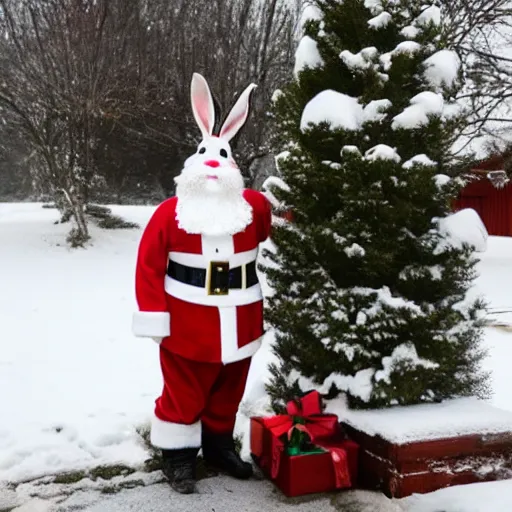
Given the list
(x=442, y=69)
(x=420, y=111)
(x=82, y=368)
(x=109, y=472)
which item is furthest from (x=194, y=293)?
(x=82, y=368)

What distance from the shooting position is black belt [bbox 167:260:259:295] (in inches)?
114

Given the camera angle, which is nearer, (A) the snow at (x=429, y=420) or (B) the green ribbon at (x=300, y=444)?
(A) the snow at (x=429, y=420)

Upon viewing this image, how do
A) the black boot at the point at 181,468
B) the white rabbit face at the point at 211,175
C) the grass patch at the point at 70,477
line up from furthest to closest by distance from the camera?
the grass patch at the point at 70,477, the white rabbit face at the point at 211,175, the black boot at the point at 181,468

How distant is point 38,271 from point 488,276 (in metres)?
7.07

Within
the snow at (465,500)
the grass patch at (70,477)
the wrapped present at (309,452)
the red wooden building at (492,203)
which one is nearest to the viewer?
the snow at (465,500)

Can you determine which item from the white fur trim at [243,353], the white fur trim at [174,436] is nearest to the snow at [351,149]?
the white fur trim at [243,353]

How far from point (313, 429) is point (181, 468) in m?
0.64

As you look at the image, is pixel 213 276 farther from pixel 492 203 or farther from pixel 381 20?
pixel 492 203

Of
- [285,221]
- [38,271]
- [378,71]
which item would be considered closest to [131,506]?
[285,221]

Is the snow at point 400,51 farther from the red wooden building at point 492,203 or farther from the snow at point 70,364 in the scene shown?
the red wooden building at point 492,203

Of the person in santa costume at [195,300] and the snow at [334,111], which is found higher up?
the snow at [334,111]

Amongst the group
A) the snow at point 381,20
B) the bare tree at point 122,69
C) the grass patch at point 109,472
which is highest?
the bare tree at point 122,69

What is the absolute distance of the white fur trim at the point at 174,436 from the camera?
2883 millimetres

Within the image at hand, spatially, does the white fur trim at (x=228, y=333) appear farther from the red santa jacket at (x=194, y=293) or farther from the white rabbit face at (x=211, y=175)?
the white rabbit face at (x=211, y=175)
